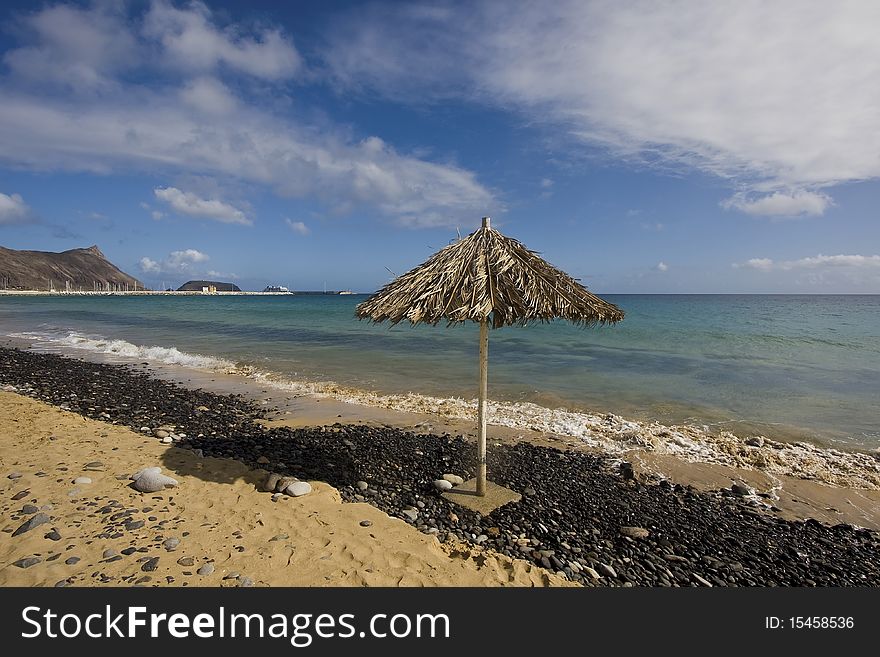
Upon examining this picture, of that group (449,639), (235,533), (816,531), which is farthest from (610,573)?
(235,533)

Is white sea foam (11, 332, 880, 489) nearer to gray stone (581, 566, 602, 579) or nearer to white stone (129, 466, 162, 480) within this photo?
gray stone (581, 566, 602, 579)

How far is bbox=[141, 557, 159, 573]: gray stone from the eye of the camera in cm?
337

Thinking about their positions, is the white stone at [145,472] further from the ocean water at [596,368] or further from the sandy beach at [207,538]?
the ocean water at [596,368]

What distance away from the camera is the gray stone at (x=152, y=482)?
465cm

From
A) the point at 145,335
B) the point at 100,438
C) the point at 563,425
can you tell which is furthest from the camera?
the point at 145,335

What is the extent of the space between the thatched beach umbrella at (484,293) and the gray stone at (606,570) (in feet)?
5.27

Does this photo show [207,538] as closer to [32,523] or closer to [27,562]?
[27,562]

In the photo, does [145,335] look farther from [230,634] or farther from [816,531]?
[816,531]

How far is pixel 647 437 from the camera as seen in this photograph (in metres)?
7.90

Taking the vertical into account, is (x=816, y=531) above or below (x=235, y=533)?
below

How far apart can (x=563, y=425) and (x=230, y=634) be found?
7001mm

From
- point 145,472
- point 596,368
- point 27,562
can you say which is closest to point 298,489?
point 145,472

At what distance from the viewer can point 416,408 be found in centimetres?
986

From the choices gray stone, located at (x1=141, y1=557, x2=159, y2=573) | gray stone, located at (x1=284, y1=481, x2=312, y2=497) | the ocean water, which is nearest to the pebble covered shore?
gray stone, located at (x1=284, y1=481, x2=312, y2=497)
